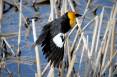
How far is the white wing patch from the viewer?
3.91 m

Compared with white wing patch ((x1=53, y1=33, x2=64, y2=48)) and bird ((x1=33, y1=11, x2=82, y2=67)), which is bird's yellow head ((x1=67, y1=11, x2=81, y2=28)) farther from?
white wing patch ((x1=53, y1=33, x2=64, y2=48))

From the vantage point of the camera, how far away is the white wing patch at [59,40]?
391 centimetres

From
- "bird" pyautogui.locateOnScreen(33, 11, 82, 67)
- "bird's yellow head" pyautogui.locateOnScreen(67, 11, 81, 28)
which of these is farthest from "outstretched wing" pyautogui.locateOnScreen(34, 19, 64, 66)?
"bird's yellow head" pyautogui.locateOnScreen(67, 11, 81, 28)

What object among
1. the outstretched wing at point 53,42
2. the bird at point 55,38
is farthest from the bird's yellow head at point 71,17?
the outstretched wing at point 53,42

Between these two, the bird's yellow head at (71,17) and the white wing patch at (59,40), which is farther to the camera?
the bird's yellow head at (71,17)

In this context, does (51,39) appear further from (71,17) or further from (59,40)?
(71,17)

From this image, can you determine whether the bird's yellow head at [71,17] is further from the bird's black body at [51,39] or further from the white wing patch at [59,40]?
the white wing patch at [59,40]

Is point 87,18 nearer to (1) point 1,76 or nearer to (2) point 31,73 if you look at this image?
(2) point 31,73

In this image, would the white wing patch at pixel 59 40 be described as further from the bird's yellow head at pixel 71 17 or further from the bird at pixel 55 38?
the bird's yellow head at pixel 71 17

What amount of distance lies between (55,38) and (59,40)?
0.09m

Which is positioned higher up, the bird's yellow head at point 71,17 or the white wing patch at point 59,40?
the bird's yellow head at point 71,17

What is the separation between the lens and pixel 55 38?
399cm

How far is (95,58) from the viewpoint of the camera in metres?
4.72

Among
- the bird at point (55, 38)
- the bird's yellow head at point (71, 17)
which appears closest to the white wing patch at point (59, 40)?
the bird at point (55, 38)
